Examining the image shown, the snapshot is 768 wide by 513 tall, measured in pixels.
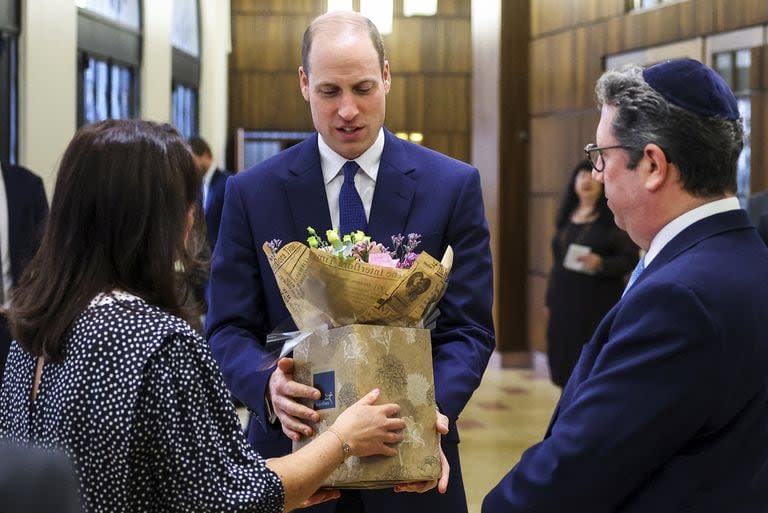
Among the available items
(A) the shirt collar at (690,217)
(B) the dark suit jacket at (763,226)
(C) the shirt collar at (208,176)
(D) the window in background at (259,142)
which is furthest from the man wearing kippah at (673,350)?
(D) the window in background at (259,142)

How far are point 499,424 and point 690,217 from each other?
20.9 feet

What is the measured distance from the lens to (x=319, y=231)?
2.47m

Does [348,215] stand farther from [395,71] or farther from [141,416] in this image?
[395,71]

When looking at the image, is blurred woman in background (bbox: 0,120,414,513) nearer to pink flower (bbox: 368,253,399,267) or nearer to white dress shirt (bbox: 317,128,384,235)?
pink flower (bbox: 368,253,399,267)

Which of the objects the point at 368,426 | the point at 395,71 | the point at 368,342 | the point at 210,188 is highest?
the point at 395,71

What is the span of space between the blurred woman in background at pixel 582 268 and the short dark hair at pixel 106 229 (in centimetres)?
484

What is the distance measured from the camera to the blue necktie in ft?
7.99

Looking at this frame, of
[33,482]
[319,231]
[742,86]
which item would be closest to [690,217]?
[319,231]

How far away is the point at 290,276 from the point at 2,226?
3.21 meters

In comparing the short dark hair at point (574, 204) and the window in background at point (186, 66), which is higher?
the window in background at point (186, 66)

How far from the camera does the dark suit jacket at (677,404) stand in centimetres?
170

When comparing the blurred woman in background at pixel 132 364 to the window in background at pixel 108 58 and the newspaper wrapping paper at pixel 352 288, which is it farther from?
the window in background at pixel 108 58

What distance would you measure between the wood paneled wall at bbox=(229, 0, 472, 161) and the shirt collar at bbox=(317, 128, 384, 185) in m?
14.8

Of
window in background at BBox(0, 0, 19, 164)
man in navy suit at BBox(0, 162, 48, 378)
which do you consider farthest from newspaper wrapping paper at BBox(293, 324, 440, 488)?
window in background at BBox(0, 0, 19, 164)
